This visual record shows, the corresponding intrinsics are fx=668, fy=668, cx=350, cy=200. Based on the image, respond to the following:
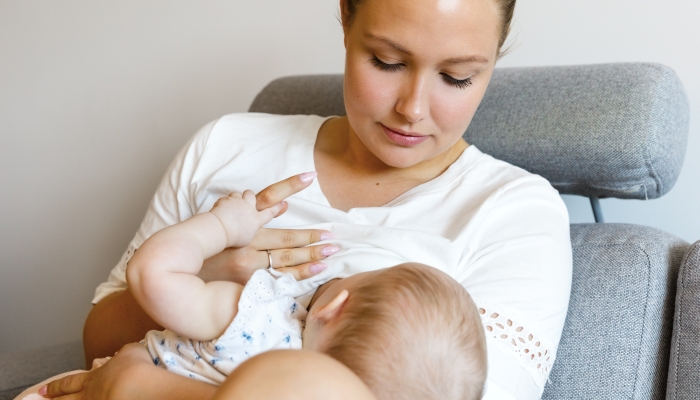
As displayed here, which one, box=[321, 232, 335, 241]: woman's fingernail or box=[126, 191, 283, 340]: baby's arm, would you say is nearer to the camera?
box=[126, 191, 283, 340]: baby's arm

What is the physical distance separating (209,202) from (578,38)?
105cm

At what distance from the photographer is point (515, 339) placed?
1123 millimetres

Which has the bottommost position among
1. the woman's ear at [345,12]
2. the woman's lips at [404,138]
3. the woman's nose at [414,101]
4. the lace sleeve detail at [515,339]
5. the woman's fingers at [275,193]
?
the lace sleeve detail at [515,339]

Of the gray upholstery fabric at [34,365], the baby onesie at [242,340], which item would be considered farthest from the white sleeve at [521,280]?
the gray upholstery fabric at [34,365]

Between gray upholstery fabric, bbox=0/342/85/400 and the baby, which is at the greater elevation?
the baby

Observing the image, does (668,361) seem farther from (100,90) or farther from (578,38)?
(100,90)

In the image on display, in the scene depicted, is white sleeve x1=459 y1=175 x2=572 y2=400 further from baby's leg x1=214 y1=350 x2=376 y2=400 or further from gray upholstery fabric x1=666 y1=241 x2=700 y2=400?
baby's leg x1=214 y1=350 x2=376 y2=400

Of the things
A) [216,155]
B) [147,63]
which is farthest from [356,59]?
[147,63]

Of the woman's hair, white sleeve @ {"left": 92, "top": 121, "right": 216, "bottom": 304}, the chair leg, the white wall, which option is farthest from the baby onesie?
the white wall

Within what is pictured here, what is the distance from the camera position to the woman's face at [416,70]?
46.2 inches

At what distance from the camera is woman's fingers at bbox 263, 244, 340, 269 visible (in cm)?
124

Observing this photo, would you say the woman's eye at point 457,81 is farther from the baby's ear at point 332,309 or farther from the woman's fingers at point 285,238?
the baby's ear at point 332,309

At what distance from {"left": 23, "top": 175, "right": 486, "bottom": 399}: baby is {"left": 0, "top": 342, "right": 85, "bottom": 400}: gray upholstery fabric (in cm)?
75

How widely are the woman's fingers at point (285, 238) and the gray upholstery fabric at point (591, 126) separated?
1.64ft
